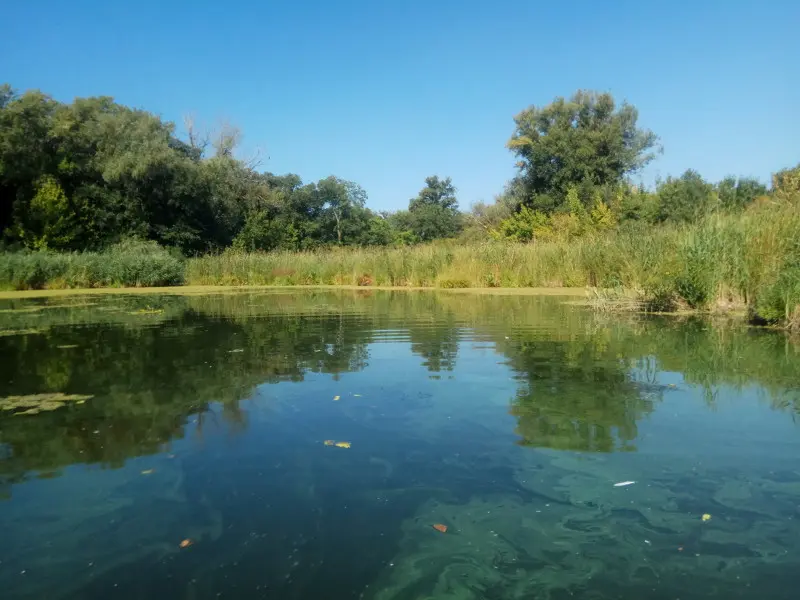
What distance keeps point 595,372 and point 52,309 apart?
42.1 ft

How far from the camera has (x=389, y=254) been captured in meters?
22.7

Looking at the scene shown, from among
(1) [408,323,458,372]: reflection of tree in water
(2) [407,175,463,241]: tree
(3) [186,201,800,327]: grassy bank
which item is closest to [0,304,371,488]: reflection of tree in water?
(1) [408,323,458,372]: reflection of tree in water

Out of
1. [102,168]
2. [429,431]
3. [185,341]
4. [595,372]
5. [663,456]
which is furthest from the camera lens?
[102,168]

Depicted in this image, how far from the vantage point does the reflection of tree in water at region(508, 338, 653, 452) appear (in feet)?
13.7

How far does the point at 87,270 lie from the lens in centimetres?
2309

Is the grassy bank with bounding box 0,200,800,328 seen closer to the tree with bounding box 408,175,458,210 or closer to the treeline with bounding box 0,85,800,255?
the treeline with bounding box 0,85,800,255

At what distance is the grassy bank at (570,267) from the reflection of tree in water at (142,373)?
5.89 meters

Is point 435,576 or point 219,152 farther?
point 219,152

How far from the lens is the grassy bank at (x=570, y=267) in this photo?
990 centimetres

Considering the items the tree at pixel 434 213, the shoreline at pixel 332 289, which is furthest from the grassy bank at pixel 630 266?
the tree at pixel 434 213

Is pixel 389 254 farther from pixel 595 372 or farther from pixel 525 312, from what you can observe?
pixel 595 372

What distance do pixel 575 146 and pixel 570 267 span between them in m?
20.9

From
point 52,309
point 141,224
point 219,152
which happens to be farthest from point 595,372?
point 219,152

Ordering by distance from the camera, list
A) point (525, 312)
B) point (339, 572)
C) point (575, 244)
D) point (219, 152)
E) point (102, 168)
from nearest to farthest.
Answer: point (339, 572), point (525, 312), point (575, 244), point (102, 168), point (219, 152)
